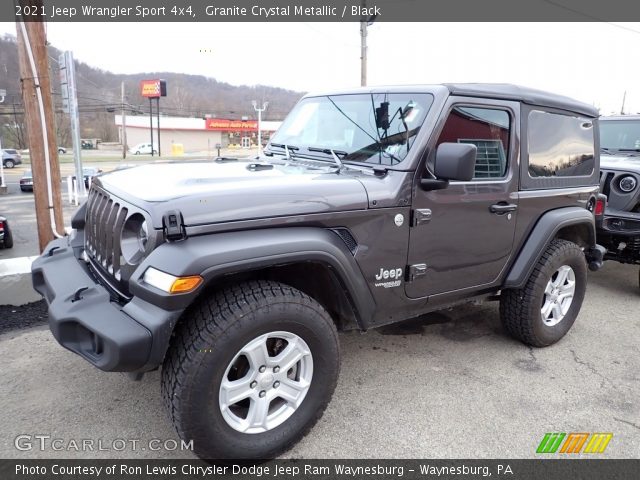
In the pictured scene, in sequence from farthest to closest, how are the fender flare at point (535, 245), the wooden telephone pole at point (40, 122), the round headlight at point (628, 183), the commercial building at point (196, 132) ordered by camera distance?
the commercial building at point (196, 132) < the round headlight at point (628, 183) < the wooden telephone pole at point (40, 122) < the fender flare at point (535, 245)

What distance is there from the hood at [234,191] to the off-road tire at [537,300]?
1828 mm

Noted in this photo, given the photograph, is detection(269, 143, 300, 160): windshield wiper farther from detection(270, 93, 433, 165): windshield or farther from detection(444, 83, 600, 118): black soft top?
detection(444, 83, 600, 118): black soft top

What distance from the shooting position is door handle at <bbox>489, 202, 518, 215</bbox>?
3.32 m

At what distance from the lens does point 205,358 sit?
2191 millimetres

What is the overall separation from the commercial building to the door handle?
6426cm

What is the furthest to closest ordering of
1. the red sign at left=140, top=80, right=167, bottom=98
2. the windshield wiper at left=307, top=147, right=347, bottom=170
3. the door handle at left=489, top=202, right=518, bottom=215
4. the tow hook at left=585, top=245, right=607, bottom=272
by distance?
the red sign at left=140, top=80, right=167, bottom=98 < the tow hook at left=585, top=245, right=607, bottom=272 < the door handle at left=489, top=202, right=518, bottom=215 < the windshield wiper at left=307, top=147, right=347, bottom=170

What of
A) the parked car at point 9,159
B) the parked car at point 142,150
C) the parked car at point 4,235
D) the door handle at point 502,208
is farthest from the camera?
the parked car at point 142,150

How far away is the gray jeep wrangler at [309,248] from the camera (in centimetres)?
221

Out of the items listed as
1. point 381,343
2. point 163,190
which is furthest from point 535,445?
point 163,190

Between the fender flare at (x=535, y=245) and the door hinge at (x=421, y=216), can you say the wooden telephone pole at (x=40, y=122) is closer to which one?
the door hinge at (x=421, y=216)

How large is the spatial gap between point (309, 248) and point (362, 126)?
1.28 metres

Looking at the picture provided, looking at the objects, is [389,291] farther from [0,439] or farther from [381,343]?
[0,439]

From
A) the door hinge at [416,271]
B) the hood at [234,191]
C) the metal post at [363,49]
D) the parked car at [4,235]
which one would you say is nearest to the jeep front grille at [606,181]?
the door hinge at [416,271]

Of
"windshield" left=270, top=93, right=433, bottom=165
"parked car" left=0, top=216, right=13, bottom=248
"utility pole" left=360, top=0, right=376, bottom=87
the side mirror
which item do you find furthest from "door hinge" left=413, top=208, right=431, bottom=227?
"utility pole" left=360, top=0, right=376, bottom=87
